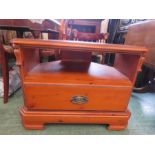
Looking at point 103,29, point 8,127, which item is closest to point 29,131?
point 8,127

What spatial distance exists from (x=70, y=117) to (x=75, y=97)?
0.12 meters

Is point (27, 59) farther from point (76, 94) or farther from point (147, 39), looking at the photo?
point (147, 39)

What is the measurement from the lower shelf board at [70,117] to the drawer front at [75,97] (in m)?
0.03

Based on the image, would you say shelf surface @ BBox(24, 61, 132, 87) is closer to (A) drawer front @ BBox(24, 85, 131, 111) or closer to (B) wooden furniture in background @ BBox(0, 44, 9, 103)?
(A) drawer front @ BBox(24, 85, 131, 111)

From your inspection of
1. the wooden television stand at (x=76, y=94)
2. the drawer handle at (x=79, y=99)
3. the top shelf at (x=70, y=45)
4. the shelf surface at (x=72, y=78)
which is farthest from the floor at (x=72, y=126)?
the top shelf at (x=70, y=45)

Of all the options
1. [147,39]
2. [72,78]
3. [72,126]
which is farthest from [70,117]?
[147,39]

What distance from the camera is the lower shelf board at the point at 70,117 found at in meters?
0.67

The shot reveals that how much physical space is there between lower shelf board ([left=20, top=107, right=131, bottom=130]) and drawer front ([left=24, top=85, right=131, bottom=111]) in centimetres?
3

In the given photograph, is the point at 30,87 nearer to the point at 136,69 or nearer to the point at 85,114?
the point at 85,114

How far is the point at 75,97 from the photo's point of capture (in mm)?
658

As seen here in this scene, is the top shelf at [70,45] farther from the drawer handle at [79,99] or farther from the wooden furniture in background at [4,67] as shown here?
the wooden furniture in background at [4,67]

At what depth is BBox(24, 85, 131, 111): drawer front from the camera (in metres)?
0.64

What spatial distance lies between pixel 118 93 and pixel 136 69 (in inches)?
5.9
